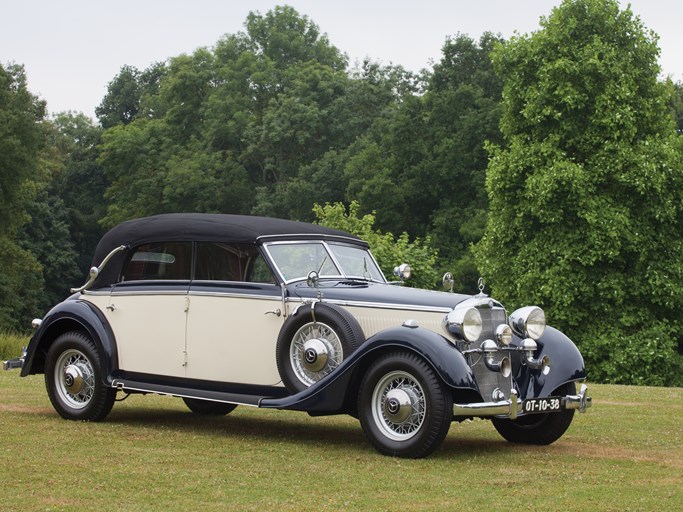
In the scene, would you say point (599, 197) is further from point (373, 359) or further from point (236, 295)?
point (373, 359)

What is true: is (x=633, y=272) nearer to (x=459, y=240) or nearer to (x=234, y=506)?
(x=459, y=240)

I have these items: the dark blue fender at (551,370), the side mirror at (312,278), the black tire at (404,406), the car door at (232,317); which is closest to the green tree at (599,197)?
the dark blue fender at (551,370)

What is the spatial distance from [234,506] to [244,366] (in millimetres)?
3664

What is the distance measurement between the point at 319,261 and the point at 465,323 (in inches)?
83.2

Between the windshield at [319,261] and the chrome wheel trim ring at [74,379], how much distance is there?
2.53 metres

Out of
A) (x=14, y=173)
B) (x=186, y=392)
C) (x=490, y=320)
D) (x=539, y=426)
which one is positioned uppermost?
(x=14, y=173)

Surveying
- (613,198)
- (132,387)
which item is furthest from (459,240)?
(132,387)

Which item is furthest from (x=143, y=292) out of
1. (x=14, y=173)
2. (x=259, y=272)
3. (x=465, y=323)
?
(x=14, y=173)

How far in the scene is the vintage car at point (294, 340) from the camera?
9.59m

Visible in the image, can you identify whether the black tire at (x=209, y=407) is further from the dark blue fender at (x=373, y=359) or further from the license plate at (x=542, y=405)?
the license plate at (x=542, y=405)

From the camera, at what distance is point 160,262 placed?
11.8m

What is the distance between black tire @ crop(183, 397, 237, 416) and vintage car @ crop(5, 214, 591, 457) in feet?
4.84

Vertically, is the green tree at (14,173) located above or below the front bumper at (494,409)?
above

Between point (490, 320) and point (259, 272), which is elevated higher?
point (259, 272)
